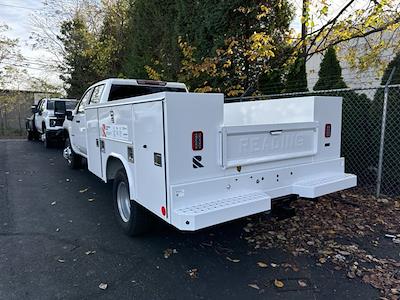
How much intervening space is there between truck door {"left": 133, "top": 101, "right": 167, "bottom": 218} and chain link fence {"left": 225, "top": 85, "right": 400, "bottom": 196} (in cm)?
369

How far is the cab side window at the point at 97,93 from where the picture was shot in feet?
18.1

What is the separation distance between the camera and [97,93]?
570 cm

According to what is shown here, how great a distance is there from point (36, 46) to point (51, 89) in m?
3.73

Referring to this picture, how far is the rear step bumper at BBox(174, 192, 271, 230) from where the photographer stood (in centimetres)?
259

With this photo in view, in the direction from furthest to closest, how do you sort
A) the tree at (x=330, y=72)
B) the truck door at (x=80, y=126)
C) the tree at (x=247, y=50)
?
the tree at (x=330, y=72) → the tree at (x=247, y=50) → the truck door at (x=80, y=126)

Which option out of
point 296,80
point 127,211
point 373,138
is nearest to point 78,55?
point 296,80

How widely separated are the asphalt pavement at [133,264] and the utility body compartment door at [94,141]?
0.72m

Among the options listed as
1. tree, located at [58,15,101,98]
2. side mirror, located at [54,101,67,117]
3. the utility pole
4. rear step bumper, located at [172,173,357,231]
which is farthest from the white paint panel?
tree, located at [58,15,101,98]

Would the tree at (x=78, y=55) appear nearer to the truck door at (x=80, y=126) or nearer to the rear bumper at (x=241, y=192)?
the truck door at (x=80, y=126)

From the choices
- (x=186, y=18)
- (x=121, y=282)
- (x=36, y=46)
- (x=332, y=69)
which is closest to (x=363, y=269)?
(x=121, y=282)

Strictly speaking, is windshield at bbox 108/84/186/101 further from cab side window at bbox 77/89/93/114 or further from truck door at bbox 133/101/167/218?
truck door at bbox 133/101/167/218

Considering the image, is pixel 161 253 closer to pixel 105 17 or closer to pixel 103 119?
pixel 103 119

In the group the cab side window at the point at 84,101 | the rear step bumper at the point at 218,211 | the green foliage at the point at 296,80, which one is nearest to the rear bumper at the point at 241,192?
the rear step bumper at the point at 218,211

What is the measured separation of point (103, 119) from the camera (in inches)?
174
